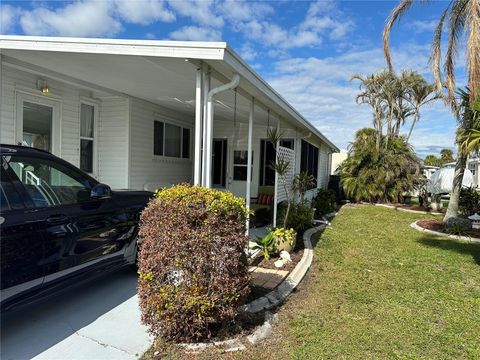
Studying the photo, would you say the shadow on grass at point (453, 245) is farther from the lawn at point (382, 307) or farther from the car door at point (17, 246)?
the car door at point (17, 246)

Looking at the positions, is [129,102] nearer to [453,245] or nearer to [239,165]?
[239,165]

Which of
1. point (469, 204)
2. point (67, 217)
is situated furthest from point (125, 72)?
point (469, 204)

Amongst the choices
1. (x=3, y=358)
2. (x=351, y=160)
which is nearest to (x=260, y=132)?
(x=351, y=160)

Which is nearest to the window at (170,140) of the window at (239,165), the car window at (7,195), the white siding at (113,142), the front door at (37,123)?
the white siding at (113,142)

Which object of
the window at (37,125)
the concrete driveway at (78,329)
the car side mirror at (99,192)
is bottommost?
the concrete driveway at (78,329)

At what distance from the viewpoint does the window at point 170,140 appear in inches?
380

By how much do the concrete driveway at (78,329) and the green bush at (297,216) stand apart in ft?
15.8

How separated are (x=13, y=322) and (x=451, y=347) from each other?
177 inches

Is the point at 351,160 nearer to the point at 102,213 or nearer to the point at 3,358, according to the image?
the point at 102,213

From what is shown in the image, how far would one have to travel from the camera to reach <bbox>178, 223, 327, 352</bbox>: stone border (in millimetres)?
3375

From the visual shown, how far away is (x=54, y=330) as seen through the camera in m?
3.63

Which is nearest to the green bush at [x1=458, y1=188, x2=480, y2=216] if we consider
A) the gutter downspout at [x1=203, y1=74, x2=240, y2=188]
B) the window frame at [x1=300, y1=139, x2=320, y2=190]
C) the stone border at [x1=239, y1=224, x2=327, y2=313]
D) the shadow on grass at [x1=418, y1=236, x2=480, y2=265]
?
the shadow on grass at [x1=418, y1=236, x2=480, y2=265]

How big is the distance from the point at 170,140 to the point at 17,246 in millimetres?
7433

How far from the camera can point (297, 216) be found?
8938 mm
